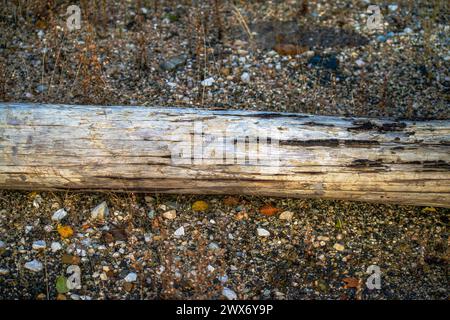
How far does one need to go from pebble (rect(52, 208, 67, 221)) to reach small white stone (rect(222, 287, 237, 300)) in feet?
4.37

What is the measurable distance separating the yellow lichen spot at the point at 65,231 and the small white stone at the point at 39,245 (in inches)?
5.3

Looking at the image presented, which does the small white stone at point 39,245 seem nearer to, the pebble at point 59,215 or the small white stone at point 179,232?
the pebble at point 59,215

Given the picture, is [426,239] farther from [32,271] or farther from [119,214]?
[32,271]

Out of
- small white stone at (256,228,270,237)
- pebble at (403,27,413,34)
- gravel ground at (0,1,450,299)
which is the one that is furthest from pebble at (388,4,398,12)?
small white stone at (256,228,270,237)

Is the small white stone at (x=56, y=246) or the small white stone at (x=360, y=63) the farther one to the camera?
the small white stone at (x=360, y=63)

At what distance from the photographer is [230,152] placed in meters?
3.73

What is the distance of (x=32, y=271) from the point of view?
3627 millimetres

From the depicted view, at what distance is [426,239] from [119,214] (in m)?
2.23

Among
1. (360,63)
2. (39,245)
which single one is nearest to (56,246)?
(39,245)

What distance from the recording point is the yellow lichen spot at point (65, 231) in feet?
12.7

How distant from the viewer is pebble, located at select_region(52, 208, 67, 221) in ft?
13.0

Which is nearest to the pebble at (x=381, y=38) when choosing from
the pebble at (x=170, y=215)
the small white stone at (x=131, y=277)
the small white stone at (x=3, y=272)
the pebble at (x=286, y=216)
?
the pebble at (x=286, y=216)

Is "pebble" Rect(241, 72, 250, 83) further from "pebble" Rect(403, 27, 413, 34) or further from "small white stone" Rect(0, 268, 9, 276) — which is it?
"small white stone" Rect(0, 268, 9, 276)
